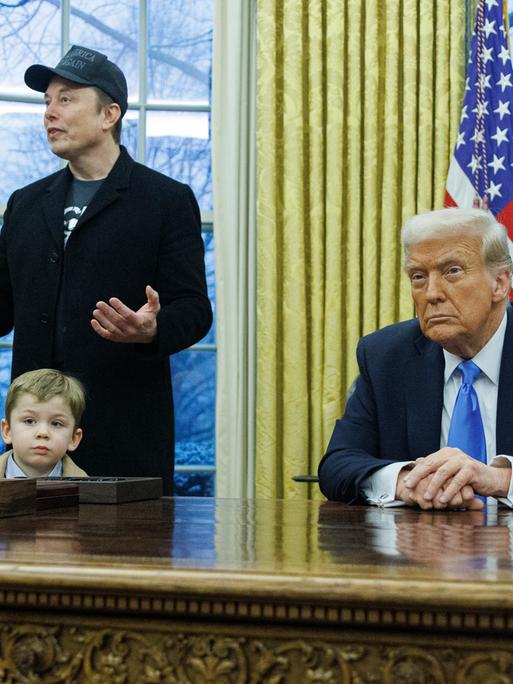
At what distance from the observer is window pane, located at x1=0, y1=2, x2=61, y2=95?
15.8 ft

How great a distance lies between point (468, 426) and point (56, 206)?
1.47 meters

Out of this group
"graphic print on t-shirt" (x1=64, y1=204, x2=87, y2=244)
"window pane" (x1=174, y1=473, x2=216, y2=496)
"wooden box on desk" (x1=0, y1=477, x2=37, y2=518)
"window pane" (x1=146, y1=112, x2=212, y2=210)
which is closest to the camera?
"wooden box on desk" (x1=0, y1=477, x2=37, y2=518)

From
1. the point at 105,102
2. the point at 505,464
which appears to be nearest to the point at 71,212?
the point at 105,102

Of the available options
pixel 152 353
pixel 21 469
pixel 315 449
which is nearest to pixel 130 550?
pixel 21 469

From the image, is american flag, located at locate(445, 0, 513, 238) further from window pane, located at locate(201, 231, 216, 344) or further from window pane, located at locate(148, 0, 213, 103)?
window pane, located at locate(148, 0, 213, 103)

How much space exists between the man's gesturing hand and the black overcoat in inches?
3.1

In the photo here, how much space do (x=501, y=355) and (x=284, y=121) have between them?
2.45 m

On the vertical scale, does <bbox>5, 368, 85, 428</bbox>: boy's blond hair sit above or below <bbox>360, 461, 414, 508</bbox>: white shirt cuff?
above

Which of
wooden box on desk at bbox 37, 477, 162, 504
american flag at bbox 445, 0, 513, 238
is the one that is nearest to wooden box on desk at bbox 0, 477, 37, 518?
wooden box on desk at bbox 37, 477, 162, 504

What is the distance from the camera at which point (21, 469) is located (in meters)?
2.56

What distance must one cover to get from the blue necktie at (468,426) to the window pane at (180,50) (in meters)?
3.01

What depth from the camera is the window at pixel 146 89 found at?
4.76 metres

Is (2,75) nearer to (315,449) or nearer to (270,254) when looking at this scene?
(270,254)

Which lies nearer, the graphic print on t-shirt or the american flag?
the graphic print on t-shirt
